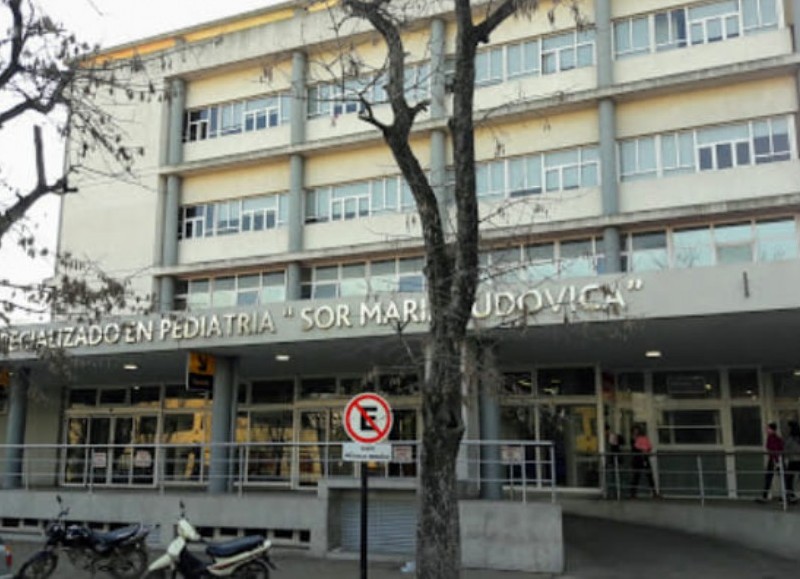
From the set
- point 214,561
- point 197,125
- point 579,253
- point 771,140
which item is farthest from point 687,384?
point 197,125

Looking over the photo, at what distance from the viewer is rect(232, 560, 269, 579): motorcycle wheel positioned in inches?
433

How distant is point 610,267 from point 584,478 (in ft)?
20.4

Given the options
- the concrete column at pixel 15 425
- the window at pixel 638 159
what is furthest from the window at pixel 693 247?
the concrete column at pixel 15 425

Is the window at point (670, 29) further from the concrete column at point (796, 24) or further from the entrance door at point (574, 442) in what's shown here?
the entrance door at point (574, 442)

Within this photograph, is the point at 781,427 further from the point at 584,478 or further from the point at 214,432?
the point at 214,432

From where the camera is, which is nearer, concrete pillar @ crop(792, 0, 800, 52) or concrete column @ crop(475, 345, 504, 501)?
concrete column @ crop(475, 345, 504, 501)

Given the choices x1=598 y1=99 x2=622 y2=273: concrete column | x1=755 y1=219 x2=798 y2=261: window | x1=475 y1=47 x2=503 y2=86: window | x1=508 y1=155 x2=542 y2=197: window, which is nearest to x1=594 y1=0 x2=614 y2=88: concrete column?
x1=598 y1=99 x2=622 y2=273: concrete column

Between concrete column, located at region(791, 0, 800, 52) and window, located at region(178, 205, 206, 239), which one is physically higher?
concrete column, located at region(791, 0, 800, 52)

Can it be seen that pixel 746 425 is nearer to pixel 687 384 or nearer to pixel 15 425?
pixel 687 384

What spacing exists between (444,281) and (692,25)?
62.1 feet

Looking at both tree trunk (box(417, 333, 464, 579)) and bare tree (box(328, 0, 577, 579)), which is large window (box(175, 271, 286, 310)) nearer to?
bare tree (box(328, 0, 577, 579))

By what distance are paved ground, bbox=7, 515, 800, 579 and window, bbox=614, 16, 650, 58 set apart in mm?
14747

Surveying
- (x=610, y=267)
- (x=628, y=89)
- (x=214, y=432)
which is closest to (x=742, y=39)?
(x=628, y=89)

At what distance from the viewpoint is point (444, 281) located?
335 inches
